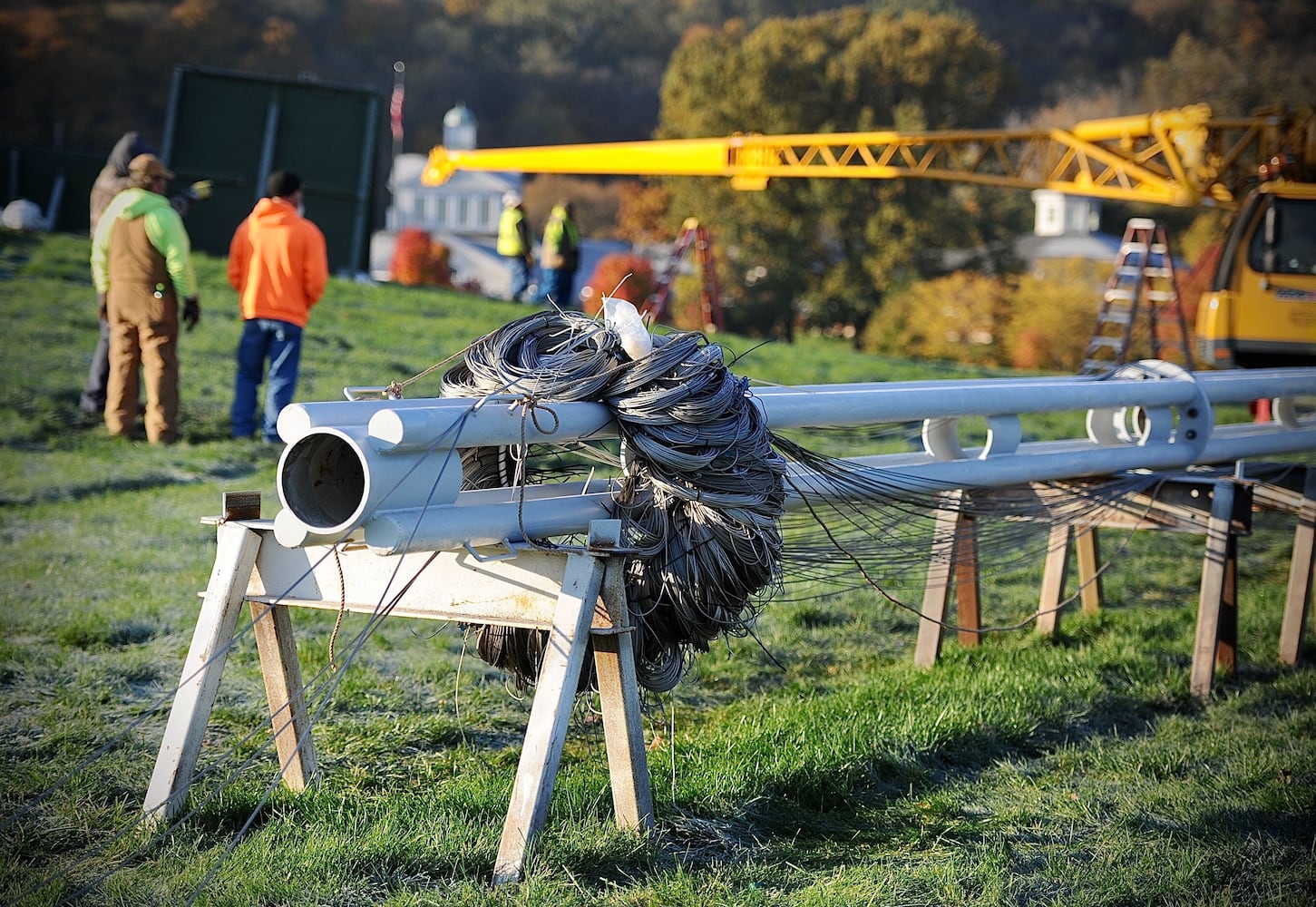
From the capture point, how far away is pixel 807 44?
54.6 metres

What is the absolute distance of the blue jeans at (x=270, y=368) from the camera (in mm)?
10430

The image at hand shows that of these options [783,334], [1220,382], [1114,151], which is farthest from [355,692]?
[783,334]

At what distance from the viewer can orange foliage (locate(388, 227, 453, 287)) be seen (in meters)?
48.0

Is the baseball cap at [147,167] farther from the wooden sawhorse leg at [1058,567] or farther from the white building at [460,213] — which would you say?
the white building at [460,213]

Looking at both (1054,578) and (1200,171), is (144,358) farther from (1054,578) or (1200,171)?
(1200,171)

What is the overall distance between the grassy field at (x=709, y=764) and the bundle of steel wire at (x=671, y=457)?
2.31ft

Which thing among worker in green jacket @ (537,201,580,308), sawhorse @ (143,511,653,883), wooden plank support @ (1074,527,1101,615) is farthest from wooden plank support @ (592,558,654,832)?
worker in green jacket @ (537,201,580,308)

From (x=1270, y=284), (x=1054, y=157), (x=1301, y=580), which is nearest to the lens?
(x=1301, y=580)

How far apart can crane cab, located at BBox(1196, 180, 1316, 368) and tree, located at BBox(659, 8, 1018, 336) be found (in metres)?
31.0

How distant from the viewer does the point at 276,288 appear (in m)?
10.4

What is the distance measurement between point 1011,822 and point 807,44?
175 ft

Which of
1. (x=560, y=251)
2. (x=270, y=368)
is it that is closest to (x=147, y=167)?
(x=270, y=368)

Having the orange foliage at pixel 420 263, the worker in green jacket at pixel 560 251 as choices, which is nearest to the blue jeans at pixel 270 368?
the worker in green jacket at pixel 560 251

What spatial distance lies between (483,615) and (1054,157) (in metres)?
22.9
